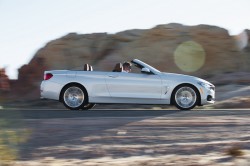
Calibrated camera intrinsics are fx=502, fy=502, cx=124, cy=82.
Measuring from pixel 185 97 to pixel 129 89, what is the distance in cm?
148

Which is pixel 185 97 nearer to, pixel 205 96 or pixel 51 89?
pixel 205 96

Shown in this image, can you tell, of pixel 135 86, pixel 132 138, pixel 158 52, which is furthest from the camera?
pixel 158 52

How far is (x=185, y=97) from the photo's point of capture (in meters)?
13.1

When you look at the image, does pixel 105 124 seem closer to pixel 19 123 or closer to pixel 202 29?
pixel 19 123

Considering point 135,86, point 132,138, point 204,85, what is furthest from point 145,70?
point 132,138

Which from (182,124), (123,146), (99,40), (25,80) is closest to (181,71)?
(99,40)

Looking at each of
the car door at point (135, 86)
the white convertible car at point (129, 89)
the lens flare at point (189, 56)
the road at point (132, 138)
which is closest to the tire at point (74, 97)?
the white convertible car at point (129, 89)

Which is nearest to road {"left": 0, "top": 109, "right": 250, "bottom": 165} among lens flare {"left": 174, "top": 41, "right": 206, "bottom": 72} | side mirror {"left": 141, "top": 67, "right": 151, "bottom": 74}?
side mirror {"left": 141, "top": 67, "right": 151, "bottom": 74}

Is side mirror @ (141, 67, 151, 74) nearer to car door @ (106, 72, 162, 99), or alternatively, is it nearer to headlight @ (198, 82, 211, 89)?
car door @ (106, 72, 162, 99)

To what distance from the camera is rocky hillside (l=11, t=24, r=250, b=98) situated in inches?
1425

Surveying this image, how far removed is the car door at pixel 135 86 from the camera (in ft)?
43.0

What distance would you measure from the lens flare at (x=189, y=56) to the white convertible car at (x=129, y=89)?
74.3ft

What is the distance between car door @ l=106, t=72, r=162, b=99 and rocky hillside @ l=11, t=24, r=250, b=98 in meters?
22.4

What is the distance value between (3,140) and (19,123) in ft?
12.6
